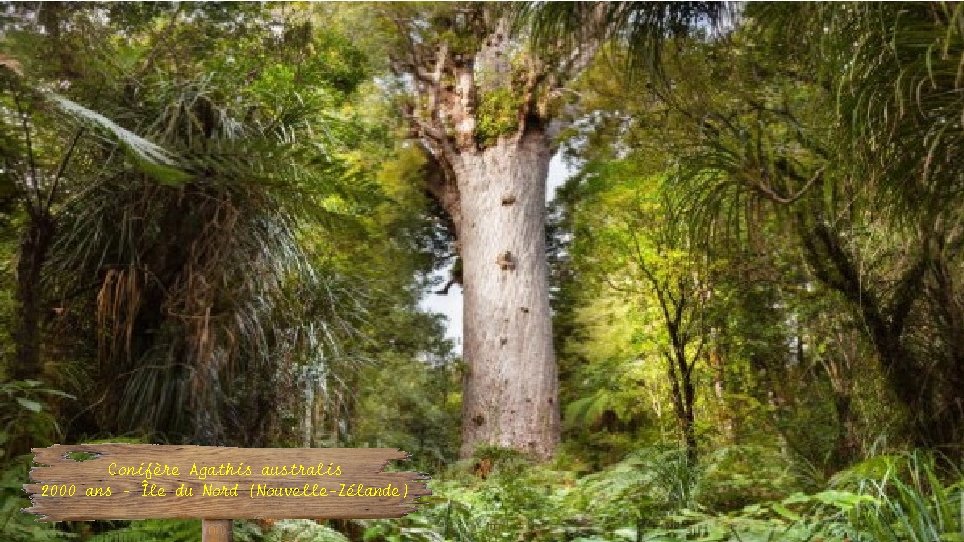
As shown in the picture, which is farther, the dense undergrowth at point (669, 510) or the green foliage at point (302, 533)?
the green foliage at point (302, 533)

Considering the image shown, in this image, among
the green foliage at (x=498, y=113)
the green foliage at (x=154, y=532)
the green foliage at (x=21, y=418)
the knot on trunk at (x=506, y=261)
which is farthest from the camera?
the green foliage at (x=498, y=113)

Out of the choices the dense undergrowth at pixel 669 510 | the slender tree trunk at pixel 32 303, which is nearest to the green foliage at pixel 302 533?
the dense undergrowth at pixel 669 510

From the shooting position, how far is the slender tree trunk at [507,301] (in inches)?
235

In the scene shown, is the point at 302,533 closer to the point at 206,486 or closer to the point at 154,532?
the point at 154,532

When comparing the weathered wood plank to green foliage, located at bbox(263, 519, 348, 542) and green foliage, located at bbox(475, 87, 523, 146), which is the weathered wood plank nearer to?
green foliage, located at bbox(263, 519, 348, 542)

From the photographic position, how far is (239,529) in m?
2.43

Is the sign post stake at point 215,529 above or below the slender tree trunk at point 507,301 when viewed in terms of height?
below

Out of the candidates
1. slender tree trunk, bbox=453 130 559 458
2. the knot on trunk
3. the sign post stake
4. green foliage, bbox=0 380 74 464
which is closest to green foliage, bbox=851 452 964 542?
the sign post stake

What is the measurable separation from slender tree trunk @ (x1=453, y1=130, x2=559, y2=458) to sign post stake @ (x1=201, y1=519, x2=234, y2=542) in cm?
430

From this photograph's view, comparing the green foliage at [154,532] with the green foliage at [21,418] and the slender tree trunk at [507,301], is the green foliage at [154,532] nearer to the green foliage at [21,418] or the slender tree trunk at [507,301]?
the green foliage at [21,418]

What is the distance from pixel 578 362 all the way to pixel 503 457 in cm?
427

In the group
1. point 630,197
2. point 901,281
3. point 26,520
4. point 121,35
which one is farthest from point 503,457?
point 121,35

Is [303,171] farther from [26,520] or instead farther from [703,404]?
[703,404]

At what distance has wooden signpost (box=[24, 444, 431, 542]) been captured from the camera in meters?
1.52
